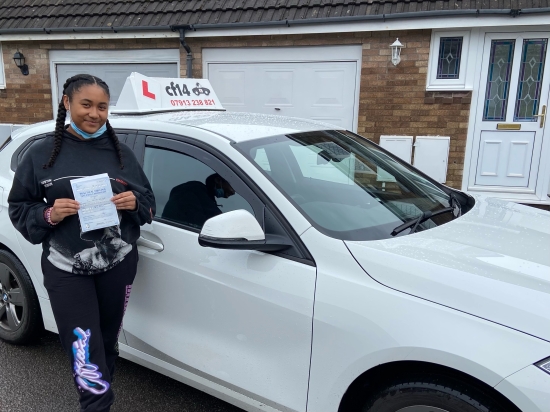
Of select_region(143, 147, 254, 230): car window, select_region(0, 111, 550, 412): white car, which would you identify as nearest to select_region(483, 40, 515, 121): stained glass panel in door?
select_region(0, 111, 550, 412): white car

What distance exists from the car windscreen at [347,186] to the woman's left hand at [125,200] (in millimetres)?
554

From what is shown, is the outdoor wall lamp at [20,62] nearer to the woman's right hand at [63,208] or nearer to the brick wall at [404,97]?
the brick wall at [404,97]

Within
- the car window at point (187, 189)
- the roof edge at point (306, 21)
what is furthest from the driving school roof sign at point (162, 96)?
the roof edge at point (306, 21)

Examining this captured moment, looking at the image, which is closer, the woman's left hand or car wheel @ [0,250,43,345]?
the woman's left hand

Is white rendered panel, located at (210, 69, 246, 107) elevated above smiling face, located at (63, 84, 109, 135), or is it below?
above

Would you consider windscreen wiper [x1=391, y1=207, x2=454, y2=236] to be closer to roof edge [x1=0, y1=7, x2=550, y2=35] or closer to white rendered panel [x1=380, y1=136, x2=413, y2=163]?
white rendered panel [x1=380, y1=136, x2=413, y2=163]

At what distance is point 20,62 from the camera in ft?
26.0

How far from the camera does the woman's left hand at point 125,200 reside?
198cm

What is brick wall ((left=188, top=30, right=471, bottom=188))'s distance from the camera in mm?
6383

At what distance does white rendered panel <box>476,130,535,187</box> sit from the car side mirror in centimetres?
550

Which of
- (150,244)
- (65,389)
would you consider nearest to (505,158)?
(150,244)

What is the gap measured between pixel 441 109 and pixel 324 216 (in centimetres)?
505

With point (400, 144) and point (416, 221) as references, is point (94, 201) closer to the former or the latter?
point (416, 221)

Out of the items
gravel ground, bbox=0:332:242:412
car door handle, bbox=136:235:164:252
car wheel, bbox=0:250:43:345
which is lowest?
gravel ground, bbox=0:332:242:412
